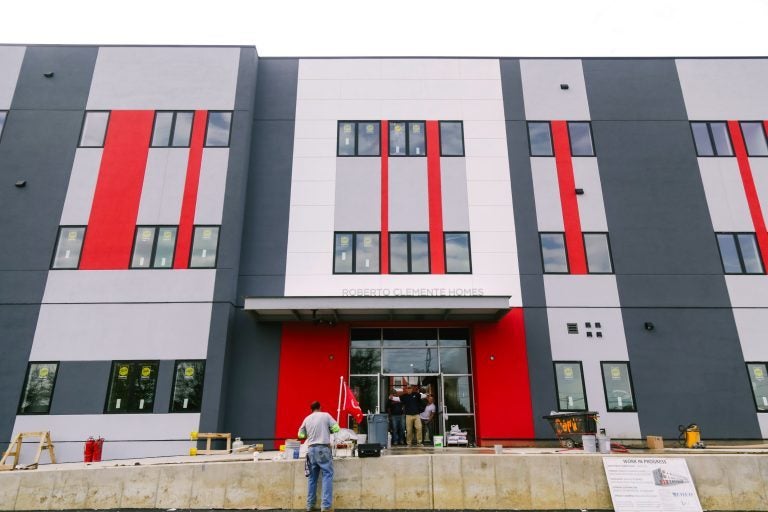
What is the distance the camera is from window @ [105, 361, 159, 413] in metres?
14.0

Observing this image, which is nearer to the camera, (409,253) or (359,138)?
(409,253)

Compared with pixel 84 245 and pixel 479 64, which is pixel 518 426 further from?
pixel 84 245

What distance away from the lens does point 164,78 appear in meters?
17.5

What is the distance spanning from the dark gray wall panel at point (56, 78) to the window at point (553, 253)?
55.6ft

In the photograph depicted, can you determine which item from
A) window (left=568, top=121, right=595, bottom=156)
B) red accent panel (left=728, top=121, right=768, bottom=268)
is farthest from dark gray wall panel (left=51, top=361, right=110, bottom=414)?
red accent panel (left=728, top=121, right=768, bottom=268)

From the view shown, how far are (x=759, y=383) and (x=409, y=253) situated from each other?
1149 centimetres

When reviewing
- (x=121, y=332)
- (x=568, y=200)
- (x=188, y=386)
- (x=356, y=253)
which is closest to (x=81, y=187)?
(x=121, y=332)

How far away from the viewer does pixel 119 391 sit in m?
Result: 14.1

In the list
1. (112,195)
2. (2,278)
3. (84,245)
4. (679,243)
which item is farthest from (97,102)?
(679,243)

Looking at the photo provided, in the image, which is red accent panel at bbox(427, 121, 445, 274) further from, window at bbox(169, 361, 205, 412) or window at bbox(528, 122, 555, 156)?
window at bbox(169, 361, 205, 412)

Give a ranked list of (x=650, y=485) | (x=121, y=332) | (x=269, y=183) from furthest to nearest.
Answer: (x=269, y=183) < (x=121, y=332) < (x=650, y=485)

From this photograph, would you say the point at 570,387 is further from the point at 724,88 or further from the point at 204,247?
the point at 724,88

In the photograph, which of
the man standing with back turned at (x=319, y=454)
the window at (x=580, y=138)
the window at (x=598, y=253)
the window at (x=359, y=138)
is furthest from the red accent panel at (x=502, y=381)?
the window at (x=359, y=138)

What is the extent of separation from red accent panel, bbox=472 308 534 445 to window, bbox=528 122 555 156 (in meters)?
5.99
